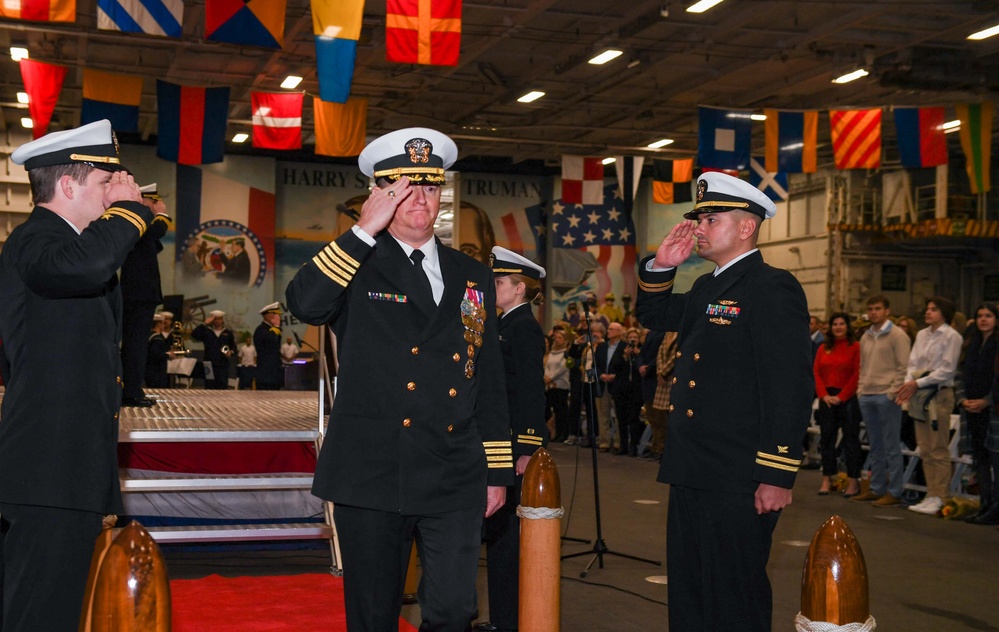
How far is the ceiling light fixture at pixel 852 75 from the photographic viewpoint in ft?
58.8

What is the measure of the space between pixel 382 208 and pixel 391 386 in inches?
20.5

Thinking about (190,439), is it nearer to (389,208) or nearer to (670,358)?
(389,208)

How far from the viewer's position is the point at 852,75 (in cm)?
1827

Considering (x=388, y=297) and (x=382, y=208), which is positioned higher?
(x=382, y=208)

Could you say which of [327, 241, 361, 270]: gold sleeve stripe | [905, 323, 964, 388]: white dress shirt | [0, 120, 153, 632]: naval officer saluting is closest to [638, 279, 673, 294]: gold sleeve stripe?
[327, 241, 361, 270]: gold sleeve stripe

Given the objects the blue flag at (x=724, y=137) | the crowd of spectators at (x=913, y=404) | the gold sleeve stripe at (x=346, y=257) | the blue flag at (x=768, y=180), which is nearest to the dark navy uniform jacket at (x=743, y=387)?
the gold sleeve stripe at (x=346, y=257)

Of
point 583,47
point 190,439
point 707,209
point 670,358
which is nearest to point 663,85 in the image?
point 583,47

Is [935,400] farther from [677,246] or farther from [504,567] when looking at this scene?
[677,246]

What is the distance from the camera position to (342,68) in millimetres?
10828

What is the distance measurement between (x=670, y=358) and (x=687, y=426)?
9620 mm

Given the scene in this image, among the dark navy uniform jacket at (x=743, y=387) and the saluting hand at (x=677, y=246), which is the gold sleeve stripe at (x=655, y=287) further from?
the dark navy uniform jacket at (x=743, y=387)

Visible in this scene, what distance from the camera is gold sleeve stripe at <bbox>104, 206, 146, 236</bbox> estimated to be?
118 inches

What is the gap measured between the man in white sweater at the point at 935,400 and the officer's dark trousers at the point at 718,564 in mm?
6960

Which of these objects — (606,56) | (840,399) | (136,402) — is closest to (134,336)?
(136,402)
